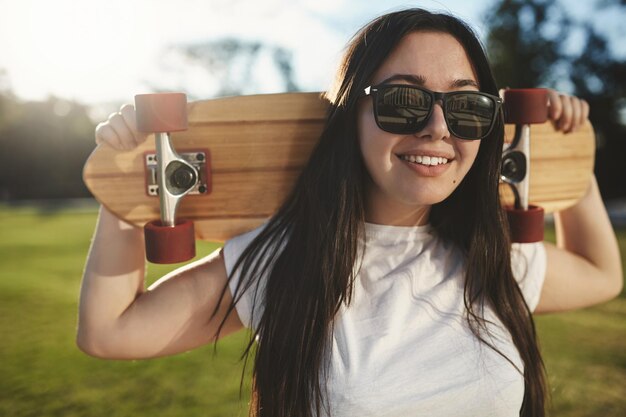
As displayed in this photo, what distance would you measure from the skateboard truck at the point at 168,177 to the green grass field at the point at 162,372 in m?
1.48

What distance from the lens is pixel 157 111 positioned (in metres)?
1.50

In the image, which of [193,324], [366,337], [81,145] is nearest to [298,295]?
[366,337]

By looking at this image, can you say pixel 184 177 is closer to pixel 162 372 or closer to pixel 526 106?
pixel 526 106

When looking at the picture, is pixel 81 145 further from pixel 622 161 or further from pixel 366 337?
pixel 366 337

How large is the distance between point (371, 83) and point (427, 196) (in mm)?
351

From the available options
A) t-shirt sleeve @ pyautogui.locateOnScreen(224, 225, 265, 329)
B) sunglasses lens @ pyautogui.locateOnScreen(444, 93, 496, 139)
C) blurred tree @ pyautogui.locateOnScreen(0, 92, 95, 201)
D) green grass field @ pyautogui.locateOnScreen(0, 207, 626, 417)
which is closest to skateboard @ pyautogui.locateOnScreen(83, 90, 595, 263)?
t-shirt sleeve @ pyautogui.locateOnScreen(224, 225, 265, 329)

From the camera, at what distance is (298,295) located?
1525 mm

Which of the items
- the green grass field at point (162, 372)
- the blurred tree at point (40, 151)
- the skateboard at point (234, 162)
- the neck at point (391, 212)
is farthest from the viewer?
the blurred tree at point (40, 151)

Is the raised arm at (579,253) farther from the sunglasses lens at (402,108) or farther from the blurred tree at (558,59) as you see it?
the blurred tree at (558,59)

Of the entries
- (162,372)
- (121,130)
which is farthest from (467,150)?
(162,372)

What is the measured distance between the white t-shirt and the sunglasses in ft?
1.17

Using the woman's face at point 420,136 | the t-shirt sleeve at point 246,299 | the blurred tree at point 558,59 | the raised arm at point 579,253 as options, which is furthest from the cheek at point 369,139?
the blurred tree at point 558,59

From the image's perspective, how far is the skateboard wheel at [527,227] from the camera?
1810 mm

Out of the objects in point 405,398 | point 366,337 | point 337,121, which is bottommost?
point 405,398
